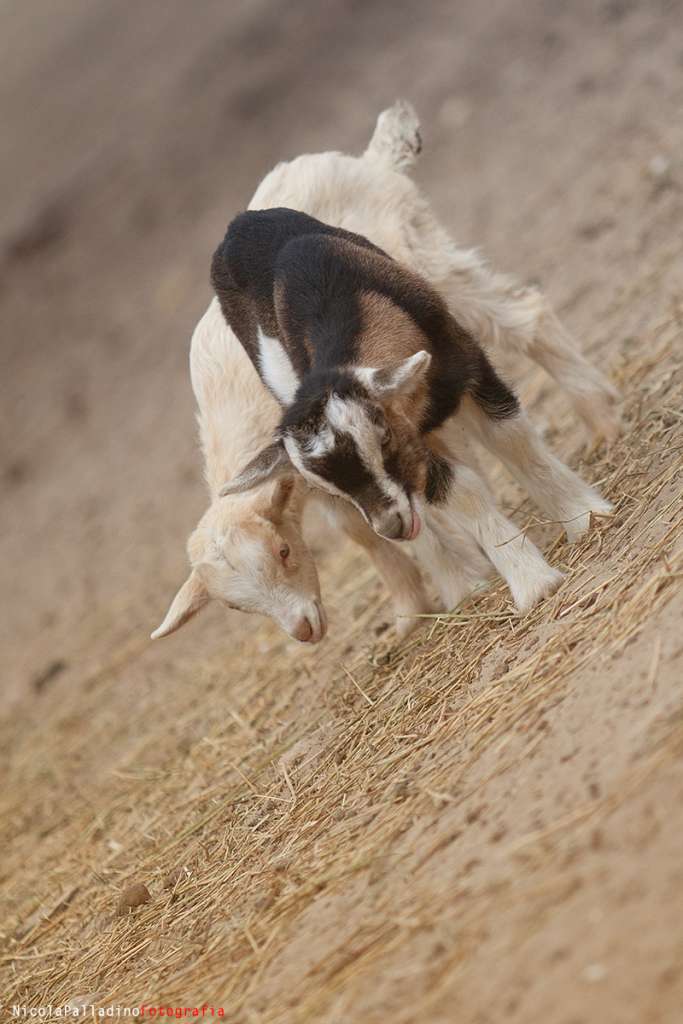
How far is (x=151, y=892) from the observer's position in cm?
473

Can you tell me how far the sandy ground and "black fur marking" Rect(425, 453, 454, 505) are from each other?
47 centimetres

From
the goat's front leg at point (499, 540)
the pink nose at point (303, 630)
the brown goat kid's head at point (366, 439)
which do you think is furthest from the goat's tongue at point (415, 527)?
the pink nose at point (303, 630)

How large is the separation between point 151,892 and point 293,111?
11154 millimetres

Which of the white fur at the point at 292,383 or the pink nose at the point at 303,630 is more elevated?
the white fur at the point at 292,383

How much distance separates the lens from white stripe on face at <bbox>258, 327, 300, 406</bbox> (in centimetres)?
515

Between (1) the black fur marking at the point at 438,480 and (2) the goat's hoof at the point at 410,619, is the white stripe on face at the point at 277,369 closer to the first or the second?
(1) the black fur marking at the point at 438,480

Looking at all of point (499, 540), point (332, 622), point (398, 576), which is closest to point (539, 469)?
point (499, 540)

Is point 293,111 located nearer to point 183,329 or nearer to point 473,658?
point 183,329

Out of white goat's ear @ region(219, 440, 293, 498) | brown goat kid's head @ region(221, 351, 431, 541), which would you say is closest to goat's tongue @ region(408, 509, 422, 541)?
brown goat kid's head @ region(221, 351, 431, 541)

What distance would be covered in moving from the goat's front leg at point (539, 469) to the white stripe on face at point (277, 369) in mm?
675

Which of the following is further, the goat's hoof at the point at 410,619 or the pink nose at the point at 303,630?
the goat's hoof at the point at 410,619

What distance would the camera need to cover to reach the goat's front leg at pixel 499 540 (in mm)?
4625

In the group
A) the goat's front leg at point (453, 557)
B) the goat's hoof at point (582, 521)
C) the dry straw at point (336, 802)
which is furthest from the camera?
the goat's front leg at point (453, 557)

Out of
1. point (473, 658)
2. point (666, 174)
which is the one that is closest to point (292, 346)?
point (473, 658)
